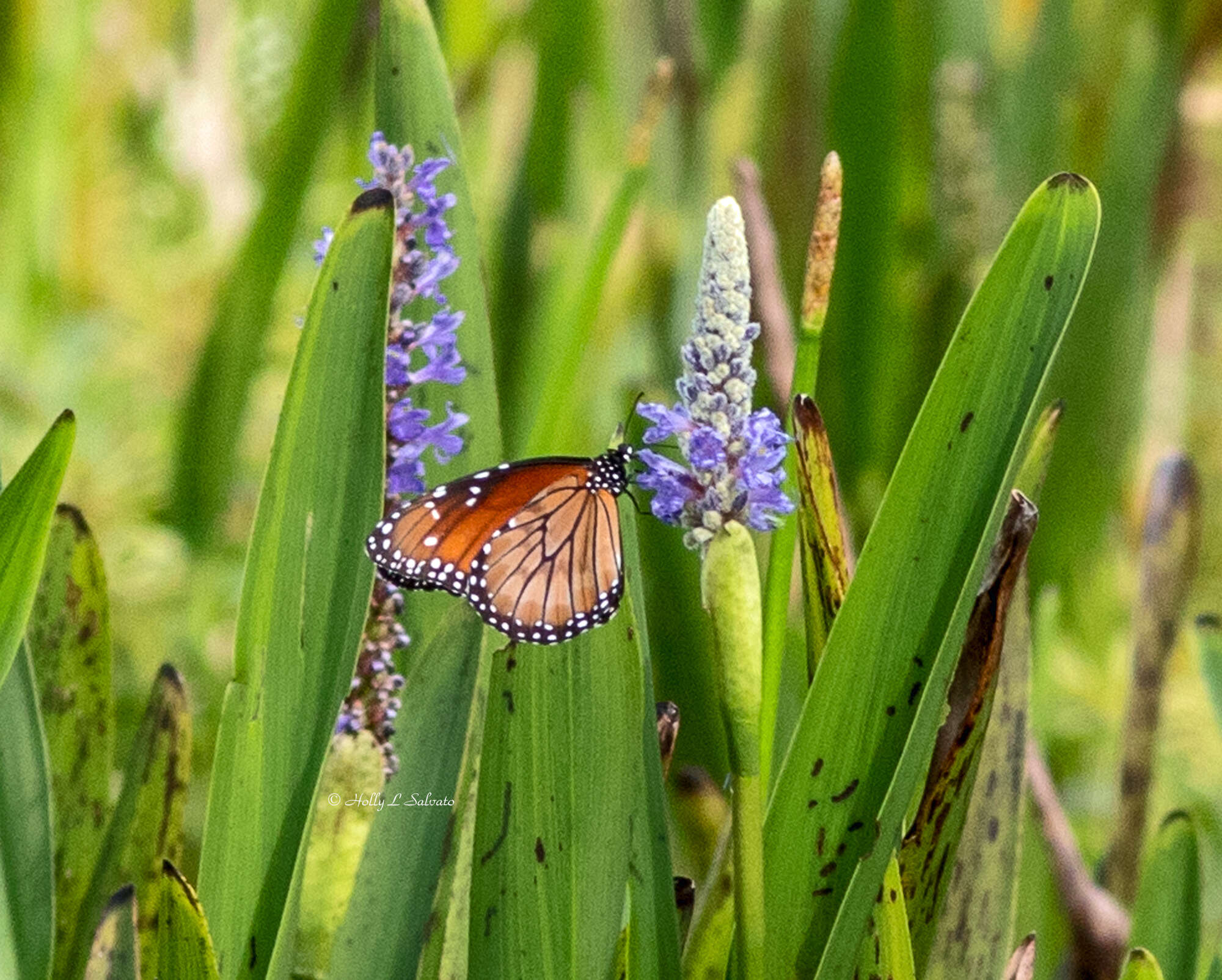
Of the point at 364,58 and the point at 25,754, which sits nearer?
the point at 25,754

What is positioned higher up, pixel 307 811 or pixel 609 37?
pixel 609 37

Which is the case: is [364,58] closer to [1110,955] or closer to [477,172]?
[477,172]

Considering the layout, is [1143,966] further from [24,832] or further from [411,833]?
[24,832]

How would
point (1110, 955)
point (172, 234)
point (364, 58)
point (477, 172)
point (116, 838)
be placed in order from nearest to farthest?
point (116, 838) < point (1110, 955) < point (477, 172) < point (364, 58) < point (172, 234)

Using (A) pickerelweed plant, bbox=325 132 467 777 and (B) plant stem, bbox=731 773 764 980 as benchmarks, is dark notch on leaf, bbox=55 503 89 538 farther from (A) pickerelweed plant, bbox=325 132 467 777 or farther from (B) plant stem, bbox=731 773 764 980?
(B) plant stem, bbox=731 773 764 980

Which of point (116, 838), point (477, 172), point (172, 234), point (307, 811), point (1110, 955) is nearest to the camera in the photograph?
point (307, 811)

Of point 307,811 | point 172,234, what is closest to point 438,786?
point 307,811
